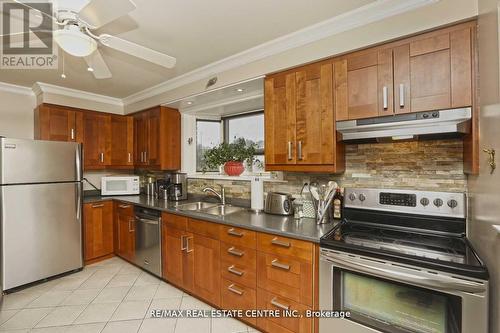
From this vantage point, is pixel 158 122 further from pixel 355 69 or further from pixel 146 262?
pixel 355 69

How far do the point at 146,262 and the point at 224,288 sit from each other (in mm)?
1269

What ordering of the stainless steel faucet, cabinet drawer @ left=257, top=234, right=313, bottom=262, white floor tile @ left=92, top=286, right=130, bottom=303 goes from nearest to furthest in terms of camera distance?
cabinet drawer @ left=257, top=234, right=313, bottom=262
white floor tile @ left=92, top=286, right=130, bottom=303
the stainless steel faucet

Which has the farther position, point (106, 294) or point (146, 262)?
point (146, 262)

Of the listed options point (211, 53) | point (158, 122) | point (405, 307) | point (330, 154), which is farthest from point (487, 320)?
point (158, 122)

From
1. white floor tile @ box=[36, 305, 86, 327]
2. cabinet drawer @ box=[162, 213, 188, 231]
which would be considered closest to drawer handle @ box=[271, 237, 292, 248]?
→ cabinet drawer @ box=[162, 213, 188, 231]

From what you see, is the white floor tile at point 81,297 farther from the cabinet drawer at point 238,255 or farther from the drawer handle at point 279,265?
the drawer handle at point 279,265

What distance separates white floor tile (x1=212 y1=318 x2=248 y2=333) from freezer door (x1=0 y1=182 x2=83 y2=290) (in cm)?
201

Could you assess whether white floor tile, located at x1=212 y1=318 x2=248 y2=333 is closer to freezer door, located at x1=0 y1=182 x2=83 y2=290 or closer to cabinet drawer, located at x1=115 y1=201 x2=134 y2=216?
cabinet drawer, located at x1=115 y1=201 x2=134 y2=216

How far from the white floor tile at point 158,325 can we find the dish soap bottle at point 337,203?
64.9 inches

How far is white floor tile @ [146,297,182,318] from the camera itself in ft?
7.28

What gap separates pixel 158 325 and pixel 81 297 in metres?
1.02

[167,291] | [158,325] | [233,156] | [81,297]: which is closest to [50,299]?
[81,297]

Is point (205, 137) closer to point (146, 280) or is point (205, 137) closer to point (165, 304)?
point (146, 280)

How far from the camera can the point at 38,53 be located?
2301 mm
